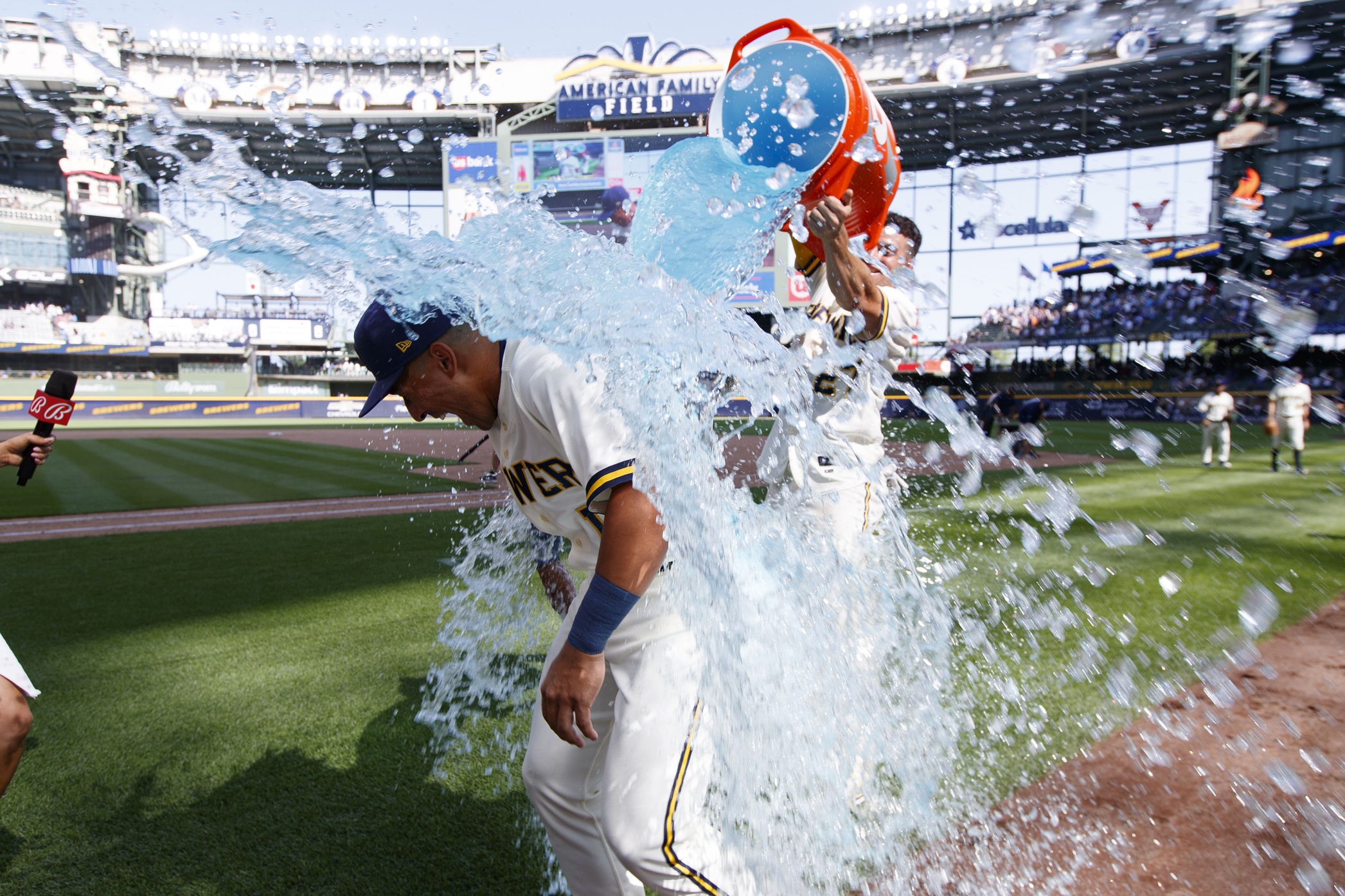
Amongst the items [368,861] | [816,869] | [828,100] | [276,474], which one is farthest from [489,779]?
[276,474]

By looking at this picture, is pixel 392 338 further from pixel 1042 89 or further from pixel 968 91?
pixel 1042 89

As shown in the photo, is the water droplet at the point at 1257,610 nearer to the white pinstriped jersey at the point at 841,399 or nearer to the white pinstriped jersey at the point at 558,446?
the white pinstriped jersey at the point at 841,399

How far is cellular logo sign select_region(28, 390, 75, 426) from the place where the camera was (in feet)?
10.2

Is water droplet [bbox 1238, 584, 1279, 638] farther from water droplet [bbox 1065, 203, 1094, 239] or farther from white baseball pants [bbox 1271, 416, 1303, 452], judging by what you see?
white baseball pants [bbox 1271, 416, 1303, 452]

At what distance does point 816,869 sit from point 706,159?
2453 millimetres

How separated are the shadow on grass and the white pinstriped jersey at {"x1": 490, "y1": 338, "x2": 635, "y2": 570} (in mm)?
1176

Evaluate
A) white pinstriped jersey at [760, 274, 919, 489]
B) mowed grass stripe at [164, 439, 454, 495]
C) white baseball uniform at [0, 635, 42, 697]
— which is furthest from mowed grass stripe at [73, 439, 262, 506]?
white pinstriped jersey at [760, 274, 919, 489]

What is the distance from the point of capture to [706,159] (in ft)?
10.1

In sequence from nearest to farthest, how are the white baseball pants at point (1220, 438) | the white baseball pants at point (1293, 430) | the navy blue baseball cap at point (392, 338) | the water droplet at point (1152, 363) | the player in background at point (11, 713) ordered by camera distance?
the navy blue baseball cap at point (392, 338)
the player in background at point (11, 713)
the white baseball pants at point (1293, 430)
the white baseball pants at point (1220, 438)
the water droplet at point (1152, 363)

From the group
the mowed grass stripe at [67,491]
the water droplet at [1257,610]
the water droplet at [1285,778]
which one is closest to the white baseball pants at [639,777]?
the water droplet at [1285,778]

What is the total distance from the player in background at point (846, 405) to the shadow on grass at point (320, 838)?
5.33 ft

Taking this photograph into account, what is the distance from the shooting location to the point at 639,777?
5.95 feet

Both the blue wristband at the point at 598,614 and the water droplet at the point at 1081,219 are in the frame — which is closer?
the blue wristband at the point at 598,614

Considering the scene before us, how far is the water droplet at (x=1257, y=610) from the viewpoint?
191 inches
